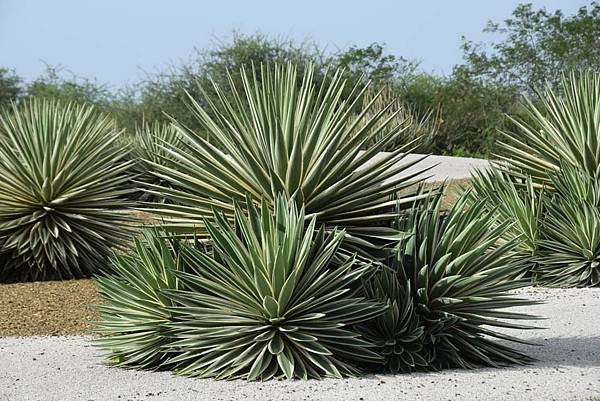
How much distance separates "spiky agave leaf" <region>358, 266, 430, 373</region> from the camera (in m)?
8.27

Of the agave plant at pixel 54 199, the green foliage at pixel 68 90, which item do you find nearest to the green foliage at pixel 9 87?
the green foliage at pixel 68 90

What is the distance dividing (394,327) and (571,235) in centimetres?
547

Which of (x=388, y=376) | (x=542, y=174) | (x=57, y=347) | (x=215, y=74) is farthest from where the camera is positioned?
(x=215, y=74)

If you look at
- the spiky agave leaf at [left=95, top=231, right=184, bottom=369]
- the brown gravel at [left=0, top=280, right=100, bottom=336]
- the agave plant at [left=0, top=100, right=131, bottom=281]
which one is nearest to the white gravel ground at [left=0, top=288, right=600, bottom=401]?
the spiky agave leaf at [left=95, top=231, right=184, bottom=369]

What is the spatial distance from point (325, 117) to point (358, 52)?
35250 millimetres

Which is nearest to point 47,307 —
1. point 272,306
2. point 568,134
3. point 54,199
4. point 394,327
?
point 54,199

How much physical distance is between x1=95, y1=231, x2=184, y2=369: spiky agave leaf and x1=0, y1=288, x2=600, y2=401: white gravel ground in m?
0.21

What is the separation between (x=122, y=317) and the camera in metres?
8.84

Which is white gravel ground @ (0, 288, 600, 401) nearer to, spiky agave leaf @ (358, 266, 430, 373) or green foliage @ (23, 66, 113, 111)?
spiky agave leaf @ (358, 266, 430, 373)

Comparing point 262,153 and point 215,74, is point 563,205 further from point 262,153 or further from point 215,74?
point 215,74

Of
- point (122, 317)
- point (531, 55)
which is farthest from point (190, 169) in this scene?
point (531, 55)

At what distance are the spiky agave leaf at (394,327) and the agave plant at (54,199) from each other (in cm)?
707

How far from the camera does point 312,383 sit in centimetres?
767

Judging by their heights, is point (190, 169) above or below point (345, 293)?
above
